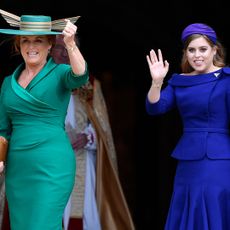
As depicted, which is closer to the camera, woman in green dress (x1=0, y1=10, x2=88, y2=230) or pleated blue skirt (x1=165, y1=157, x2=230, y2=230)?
woman in green dress (x1=0, y1=10, x2=88, y2=230)

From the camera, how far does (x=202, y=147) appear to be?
5.15 m

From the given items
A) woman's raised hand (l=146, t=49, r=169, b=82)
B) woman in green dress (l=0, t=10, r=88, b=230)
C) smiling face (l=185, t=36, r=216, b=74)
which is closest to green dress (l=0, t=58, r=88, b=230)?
woman in green dress (l=0, t=10, r=88, b=230)

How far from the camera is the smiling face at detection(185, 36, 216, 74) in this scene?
5211mm

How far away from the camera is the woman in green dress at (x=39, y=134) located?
16.4 ft

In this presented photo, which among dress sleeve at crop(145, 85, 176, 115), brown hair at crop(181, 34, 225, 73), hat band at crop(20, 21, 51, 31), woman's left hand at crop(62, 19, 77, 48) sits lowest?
dress sleeve at crop(145, 85, 176, 115)

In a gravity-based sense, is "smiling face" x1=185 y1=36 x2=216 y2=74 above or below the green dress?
above

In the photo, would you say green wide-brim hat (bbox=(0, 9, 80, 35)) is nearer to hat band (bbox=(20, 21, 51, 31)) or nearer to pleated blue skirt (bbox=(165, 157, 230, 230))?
hat band (bbox=(20, 21, 51, 31))

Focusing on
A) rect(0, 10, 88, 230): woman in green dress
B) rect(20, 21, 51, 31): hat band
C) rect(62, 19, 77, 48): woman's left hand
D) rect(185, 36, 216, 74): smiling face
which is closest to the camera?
rect(62, 19, 77, 48): woman's left hand

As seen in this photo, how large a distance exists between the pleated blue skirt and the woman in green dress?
0.66 metres

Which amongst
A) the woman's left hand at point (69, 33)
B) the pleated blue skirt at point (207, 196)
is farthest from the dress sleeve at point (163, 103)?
the woman's left hand at point (69, 33)

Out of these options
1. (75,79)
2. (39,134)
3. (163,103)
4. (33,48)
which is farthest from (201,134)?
(33,48)

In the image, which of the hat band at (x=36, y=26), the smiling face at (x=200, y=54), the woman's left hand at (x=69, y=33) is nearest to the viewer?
the woman's left hand at (x=69, y=33)

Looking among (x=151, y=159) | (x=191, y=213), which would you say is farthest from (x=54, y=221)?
(x=151, y=159)

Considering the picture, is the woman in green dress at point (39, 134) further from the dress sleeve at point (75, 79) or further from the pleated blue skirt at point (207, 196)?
the pleated blue skirt at point (207, 196)
